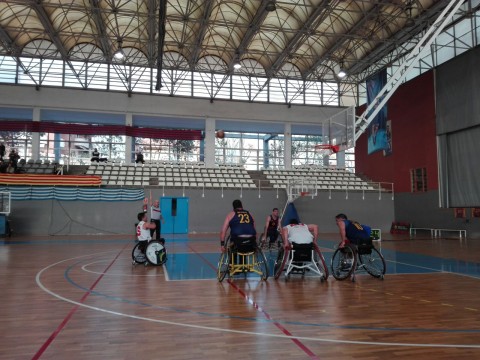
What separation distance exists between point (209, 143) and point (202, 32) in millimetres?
6484

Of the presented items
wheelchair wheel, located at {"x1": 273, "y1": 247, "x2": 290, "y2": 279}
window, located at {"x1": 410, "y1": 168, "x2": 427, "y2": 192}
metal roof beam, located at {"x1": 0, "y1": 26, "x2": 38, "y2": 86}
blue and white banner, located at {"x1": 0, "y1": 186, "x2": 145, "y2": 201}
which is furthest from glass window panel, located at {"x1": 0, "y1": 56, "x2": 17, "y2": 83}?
window, located at {"x1": 410, "y1": 168, "x2": 427, "y2": 192}

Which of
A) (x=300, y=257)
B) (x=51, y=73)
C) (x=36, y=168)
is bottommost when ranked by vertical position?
(x=300, y=257)

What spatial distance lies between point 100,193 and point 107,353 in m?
15.6

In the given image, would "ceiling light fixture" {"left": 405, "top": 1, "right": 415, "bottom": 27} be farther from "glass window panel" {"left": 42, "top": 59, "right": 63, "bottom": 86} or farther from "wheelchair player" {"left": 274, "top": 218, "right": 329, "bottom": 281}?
"glass window panel" {"left": 42, "top": 59, "right": 63, "bottom": 86}

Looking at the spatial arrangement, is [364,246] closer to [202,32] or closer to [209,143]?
[202,32]

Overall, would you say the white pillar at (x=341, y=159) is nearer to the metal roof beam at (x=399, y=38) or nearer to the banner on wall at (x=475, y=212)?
the metal roof beam at (x=399, y=38)

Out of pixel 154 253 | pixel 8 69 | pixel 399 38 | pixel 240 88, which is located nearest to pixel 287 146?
pixel 240 88

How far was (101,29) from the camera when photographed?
18266 mm

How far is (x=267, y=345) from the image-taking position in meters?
3.11

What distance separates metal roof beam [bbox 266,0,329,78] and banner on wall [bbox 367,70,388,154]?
4958mm

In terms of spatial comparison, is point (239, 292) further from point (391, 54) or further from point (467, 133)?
point (391, 54)

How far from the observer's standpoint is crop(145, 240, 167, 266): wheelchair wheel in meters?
7.64

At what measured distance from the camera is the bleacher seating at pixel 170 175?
1872 cm

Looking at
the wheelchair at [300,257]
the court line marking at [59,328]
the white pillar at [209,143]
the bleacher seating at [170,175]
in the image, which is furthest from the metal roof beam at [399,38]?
the court line marking at [59,328]
